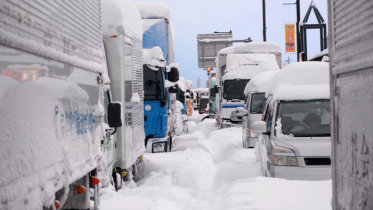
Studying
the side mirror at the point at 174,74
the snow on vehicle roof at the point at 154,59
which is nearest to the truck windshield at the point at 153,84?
the snow on vehicle roof at the point at 154,59

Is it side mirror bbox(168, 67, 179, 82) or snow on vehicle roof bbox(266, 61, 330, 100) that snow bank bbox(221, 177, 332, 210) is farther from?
side mirror bbox(168, 67, 179, 82)

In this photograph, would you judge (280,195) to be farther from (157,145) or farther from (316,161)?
(157,145)

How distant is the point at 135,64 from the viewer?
7906mm

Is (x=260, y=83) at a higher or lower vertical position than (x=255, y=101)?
higher

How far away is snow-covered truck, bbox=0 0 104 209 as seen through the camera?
7.41 ft

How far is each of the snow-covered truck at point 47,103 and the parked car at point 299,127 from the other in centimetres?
353

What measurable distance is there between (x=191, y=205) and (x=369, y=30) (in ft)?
16.4

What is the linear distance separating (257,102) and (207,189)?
22.9ft

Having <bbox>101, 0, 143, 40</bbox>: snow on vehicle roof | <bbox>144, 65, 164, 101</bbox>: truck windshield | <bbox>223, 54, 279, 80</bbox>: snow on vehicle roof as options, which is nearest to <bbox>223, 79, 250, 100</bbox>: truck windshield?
<bbox>223, 54, 279, 80</bbox>: snow on vehicle roof

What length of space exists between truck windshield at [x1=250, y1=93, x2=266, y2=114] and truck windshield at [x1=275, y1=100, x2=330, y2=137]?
23.1 feet

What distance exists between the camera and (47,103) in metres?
2.88

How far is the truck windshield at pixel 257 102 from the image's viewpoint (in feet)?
48.2

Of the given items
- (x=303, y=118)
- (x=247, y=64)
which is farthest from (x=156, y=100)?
(x=247, y=64)

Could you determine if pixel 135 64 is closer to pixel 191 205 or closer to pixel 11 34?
pixel 191 205
